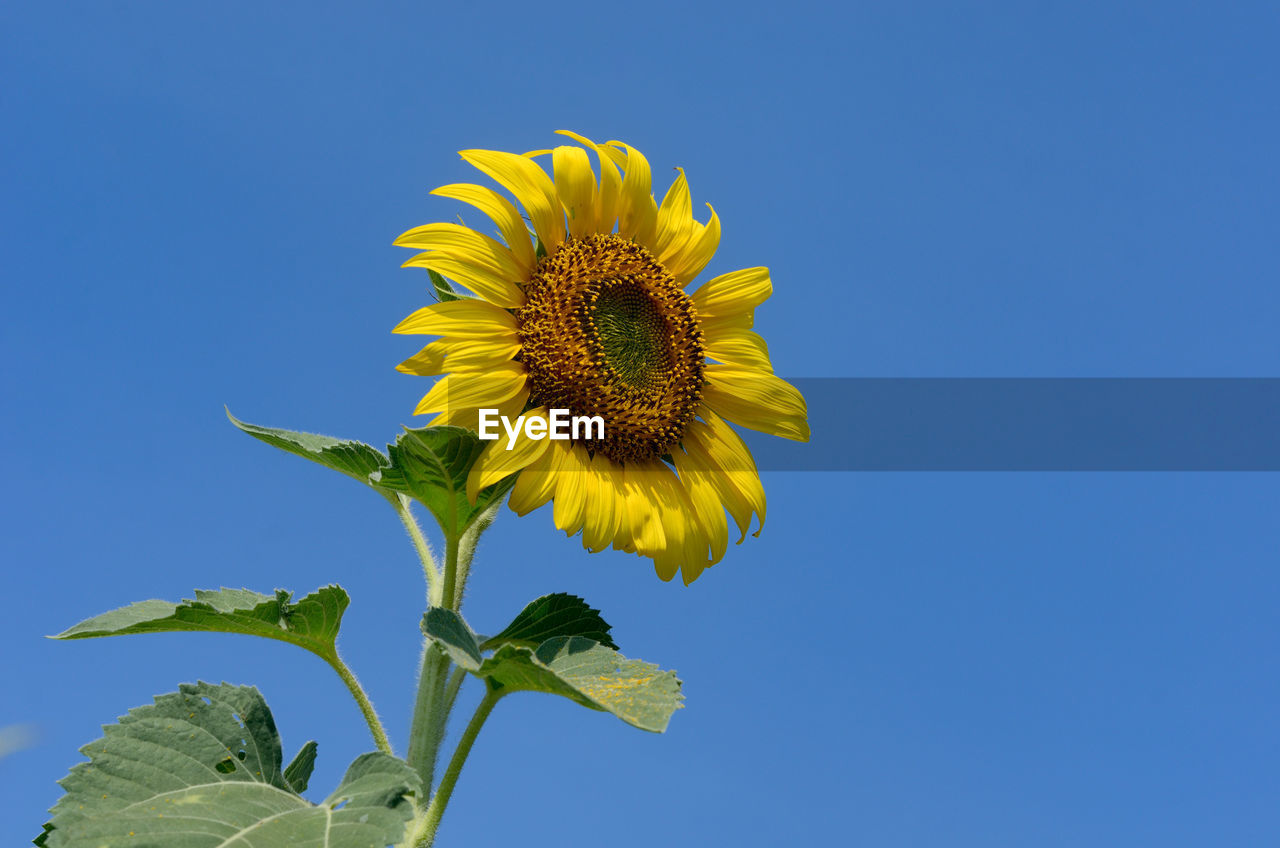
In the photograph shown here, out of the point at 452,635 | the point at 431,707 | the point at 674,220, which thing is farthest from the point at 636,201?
the point at 431,707

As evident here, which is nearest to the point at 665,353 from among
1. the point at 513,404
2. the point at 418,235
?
the point at 513,404

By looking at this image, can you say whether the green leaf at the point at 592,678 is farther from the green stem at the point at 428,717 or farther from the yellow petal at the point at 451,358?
the yellow petal at the point at 451,358

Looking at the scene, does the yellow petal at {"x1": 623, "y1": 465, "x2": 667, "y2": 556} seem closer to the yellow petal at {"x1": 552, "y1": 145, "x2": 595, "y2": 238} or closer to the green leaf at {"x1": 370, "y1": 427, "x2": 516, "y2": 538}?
the green leaf at {"x1": 370, "y1": 427, "x2": 516, "y2": 538}

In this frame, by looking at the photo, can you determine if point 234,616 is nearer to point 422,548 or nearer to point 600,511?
point 422,548

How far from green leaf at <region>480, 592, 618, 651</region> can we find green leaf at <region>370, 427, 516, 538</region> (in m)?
0.35

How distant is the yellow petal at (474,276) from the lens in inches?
126

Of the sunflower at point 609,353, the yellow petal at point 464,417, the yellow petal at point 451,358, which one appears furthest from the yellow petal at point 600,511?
the yellow petal at point 451,358

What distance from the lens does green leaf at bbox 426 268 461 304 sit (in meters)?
3.29

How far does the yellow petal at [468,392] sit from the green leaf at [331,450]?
0.63 feet

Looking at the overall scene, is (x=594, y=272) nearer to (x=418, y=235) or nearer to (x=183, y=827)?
(x=418, y=235)

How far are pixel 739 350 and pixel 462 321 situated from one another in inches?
47.5

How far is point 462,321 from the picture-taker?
3.19 m

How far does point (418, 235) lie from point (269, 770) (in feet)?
5.49

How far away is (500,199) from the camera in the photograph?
336 cm
